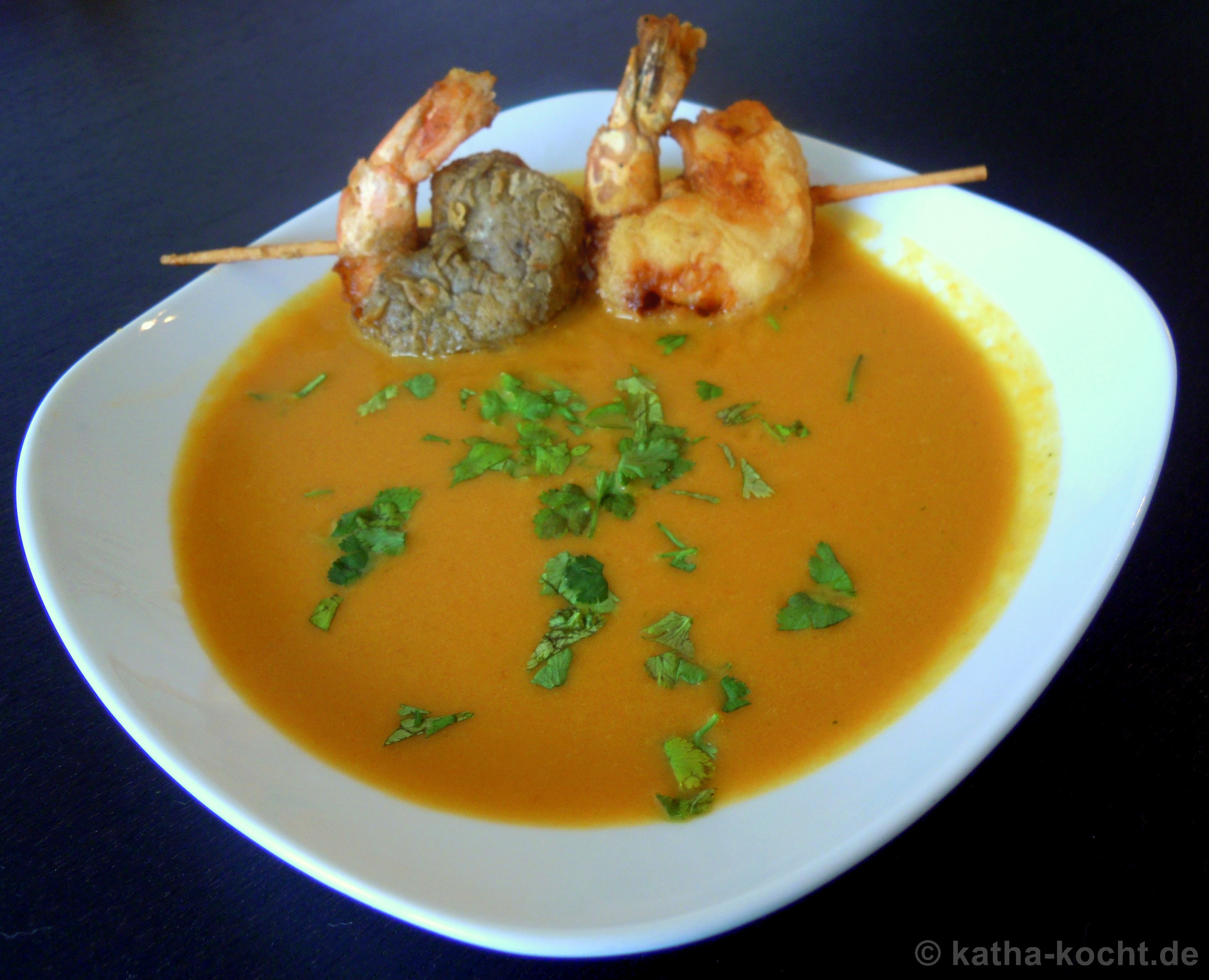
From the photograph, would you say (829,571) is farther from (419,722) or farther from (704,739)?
(419,722)

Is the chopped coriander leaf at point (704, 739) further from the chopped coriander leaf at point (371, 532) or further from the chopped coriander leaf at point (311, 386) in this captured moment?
the chopped coriander leaf at point (311, 386)

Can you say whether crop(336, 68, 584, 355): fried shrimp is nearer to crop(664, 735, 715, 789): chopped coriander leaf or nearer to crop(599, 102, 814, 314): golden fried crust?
crop(599, 102, 814, 314): golden fried crust

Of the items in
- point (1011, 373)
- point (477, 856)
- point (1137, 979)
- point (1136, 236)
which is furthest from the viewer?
point (1136, 236)

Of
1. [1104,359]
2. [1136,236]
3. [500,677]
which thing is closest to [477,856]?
[500,677]

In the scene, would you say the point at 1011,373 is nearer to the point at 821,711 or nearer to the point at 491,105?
the point at 821,711

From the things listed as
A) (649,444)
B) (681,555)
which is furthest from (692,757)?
(649,444)

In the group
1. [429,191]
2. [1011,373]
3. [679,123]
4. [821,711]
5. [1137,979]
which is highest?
[679,123]
